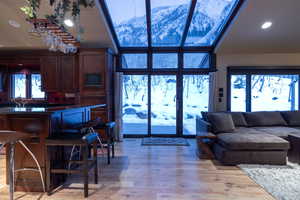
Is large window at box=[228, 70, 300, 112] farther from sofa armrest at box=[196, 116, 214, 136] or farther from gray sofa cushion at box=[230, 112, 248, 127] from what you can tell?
sofa armrest at box=[196, 116, 214, 136]

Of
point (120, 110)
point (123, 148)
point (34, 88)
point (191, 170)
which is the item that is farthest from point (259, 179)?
point (34, 88)

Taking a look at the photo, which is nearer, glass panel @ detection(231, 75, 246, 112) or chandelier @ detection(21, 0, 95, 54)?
chandelier @ detection(21, 0, 95, 54)

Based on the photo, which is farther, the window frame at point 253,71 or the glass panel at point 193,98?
the glass panel at point 193,98

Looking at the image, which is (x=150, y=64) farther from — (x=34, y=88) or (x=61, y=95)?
(x=34, y=88)

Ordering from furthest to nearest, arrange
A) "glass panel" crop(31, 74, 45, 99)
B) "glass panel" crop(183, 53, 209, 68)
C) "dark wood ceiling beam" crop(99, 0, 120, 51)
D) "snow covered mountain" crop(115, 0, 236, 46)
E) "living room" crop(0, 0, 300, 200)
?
"glass panel" crop(31, 74, 45, 99) → "glass panel" crop(183, 53, 209, 68) → "snow covered mountain" crop(115, 0, 236, 46) → "dark wood ceiling beam" crop(99, 0, 120, 51) → "living room" crop(0, 0, 300, 200)

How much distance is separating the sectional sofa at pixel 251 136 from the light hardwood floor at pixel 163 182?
33 centimetres

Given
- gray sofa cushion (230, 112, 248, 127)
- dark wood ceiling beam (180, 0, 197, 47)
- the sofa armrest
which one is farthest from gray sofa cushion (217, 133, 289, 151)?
dark wood ceiling beam (180, 0, 197, 47)

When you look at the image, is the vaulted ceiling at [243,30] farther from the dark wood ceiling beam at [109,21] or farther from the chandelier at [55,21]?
the chandelier at [55,21]

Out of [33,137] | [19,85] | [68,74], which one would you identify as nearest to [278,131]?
[33,137]

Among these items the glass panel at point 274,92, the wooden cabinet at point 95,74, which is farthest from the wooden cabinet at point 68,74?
the glass panel at point 274,92

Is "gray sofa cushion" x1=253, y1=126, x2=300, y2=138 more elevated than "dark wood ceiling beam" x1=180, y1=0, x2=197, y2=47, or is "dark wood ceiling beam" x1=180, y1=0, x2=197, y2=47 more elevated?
"dark wood ceiling beam" x1=180, y1=0, x2=197, y2=47

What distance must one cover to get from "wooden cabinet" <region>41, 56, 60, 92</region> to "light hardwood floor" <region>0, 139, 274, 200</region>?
2.04m

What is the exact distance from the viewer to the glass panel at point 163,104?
604 cm

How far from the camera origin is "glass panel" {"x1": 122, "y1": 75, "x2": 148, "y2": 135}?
6.05m
